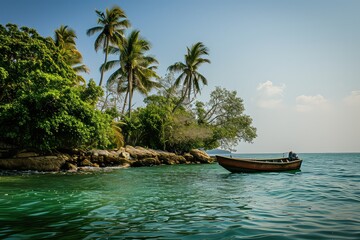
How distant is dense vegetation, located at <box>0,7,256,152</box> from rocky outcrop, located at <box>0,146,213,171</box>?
0.93 meters

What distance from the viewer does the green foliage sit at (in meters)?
16.7

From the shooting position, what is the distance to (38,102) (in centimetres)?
1650

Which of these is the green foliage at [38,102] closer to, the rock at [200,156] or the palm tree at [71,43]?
the palm tree at [71,43]

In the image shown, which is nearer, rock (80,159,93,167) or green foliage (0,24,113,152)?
green foliage (0,24,113,152)

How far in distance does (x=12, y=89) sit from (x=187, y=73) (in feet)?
69.0

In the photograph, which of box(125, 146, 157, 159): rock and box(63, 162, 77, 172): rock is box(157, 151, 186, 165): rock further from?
box(63, 162, 77, 172): rock

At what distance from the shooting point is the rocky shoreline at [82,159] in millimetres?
19281

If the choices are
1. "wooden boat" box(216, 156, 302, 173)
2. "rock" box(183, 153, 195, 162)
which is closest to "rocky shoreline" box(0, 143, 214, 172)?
"rock" box(183, 153, 195, 162)

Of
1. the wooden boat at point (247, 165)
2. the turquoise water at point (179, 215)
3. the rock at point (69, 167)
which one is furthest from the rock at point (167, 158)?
the turquoise water at point (179, 215)

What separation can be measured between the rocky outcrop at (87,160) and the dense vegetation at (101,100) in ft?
3.04

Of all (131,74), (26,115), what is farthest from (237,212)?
(131,74)

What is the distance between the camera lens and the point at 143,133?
3462cm

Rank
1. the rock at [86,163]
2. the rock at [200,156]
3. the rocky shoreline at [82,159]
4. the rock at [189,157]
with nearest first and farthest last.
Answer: the rocky shoreline at [82,159] → the rock at [86,163] → the rock at [189,157] → the rock at [200,156]

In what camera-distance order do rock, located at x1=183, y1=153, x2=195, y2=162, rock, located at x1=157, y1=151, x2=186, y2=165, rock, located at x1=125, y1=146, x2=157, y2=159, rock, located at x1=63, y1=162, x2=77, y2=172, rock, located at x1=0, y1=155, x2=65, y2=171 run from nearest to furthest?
rock, located at x1=0, y1=155, x2=65, y2=171 < rock, located at x1=63, y1=162, x2=77, y2=172 < rock, located at x1=125, y1=146, x2=157, y2=159 < rock, located at x1=157, y1=151, x2=186, y2=165 < rock, located at x1=183, y1=153, x2=195, y2=162
